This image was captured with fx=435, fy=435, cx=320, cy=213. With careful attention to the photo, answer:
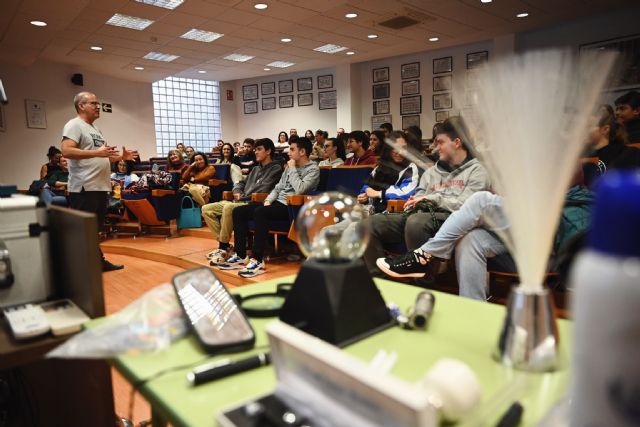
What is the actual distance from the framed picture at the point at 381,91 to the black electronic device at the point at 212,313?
8.22 metres

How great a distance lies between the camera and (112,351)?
0.64 m

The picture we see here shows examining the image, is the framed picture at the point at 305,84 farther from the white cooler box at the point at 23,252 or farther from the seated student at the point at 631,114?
the white cooler box at the point at 23,252

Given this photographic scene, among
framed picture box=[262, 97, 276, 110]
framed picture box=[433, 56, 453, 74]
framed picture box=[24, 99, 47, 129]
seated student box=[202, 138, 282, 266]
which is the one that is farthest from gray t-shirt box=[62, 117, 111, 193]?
framed picture box=[262, 97, 276, 110]

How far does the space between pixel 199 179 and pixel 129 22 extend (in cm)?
263

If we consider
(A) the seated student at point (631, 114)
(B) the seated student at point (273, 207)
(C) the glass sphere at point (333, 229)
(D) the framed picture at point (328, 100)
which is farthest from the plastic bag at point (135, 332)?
(D) the framed picture at point (328, 100)

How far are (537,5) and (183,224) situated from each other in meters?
5.13

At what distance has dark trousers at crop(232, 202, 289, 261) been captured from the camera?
316 centimetres

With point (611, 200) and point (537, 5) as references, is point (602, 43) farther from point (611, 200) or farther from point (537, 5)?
point (611, 200)

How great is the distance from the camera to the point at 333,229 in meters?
0.73

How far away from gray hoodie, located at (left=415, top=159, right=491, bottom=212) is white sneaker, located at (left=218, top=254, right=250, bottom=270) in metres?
1.44

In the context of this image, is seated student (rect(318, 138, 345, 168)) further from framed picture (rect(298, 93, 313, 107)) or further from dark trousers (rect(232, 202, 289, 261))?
framed picture (rect(298, 93, 313, 107))

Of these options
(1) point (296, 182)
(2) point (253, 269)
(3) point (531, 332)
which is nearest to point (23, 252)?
(3) point (531, 332)

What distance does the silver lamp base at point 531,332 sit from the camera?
1.81ft

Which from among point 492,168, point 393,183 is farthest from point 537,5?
point 492,168
